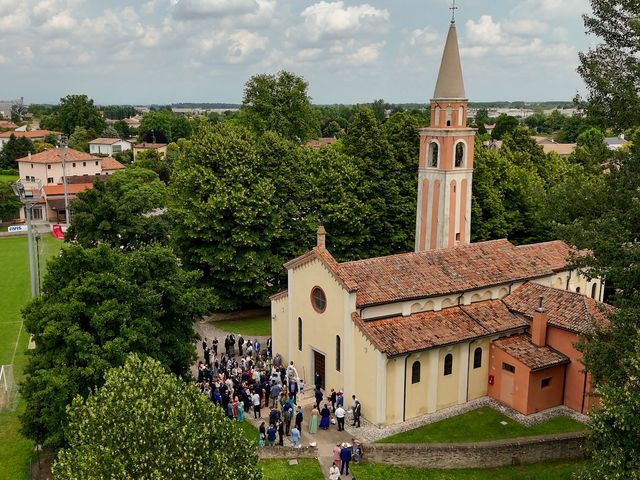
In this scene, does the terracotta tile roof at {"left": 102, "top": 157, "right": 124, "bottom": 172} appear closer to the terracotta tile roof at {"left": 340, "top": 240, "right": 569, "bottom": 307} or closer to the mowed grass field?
the mowed grass field

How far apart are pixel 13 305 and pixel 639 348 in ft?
141

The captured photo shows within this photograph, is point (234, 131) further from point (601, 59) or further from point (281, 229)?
point (601, 59)

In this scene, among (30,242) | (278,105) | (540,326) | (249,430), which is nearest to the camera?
(249,430)

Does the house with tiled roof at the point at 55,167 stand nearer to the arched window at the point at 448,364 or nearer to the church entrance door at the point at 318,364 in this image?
the church entrance door at the point at 318,364

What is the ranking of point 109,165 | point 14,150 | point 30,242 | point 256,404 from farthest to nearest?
point 14,150
point 109,165
point 30,242
point 256,404

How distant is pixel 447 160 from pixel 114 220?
21.5 meters

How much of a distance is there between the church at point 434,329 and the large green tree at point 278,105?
29.4 meters

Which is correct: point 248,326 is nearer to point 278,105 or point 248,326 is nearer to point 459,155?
point 459,155

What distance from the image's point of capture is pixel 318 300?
29281mm

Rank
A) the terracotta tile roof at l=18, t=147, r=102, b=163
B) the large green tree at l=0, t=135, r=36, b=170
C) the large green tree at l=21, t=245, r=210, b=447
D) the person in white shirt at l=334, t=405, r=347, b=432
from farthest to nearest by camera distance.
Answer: the large green tree at l=0, t=135, r=36, b=170 < the terracotta tile roof at l=18, t=147, r=102, b=163 < the person in white shirt at l=334, t=405, r=347, b=432 < the large green tree at l=21, t=245, r=210, b=447

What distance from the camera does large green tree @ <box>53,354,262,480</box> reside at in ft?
46.9

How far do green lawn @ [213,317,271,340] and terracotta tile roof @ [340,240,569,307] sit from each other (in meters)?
12.8

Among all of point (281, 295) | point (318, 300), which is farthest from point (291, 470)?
point (281, 295)

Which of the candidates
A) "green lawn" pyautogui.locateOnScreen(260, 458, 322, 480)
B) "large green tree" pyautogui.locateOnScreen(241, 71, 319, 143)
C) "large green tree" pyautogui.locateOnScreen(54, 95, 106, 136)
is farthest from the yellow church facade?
"large green tree" pyautogui.locateOnScreen(54, 95, 106, 136)
